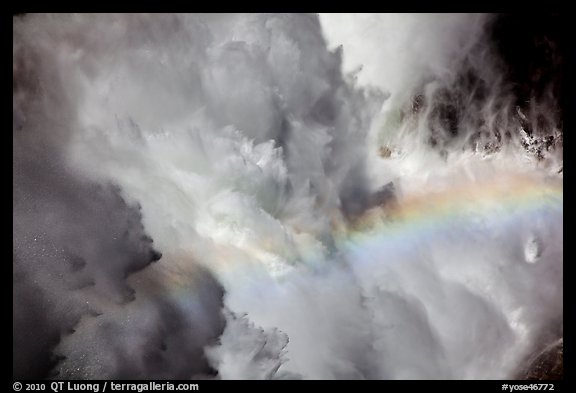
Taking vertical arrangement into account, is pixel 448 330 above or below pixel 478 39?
below

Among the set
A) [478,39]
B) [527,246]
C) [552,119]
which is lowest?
[527,246]

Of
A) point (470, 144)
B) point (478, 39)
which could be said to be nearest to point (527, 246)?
point (470, 144)

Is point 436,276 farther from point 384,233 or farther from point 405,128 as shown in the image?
point 405,128

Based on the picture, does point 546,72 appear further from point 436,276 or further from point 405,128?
point 436,276

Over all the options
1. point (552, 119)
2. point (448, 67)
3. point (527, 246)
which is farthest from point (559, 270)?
point (448, 67)

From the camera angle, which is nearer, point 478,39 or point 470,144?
point 478,39
